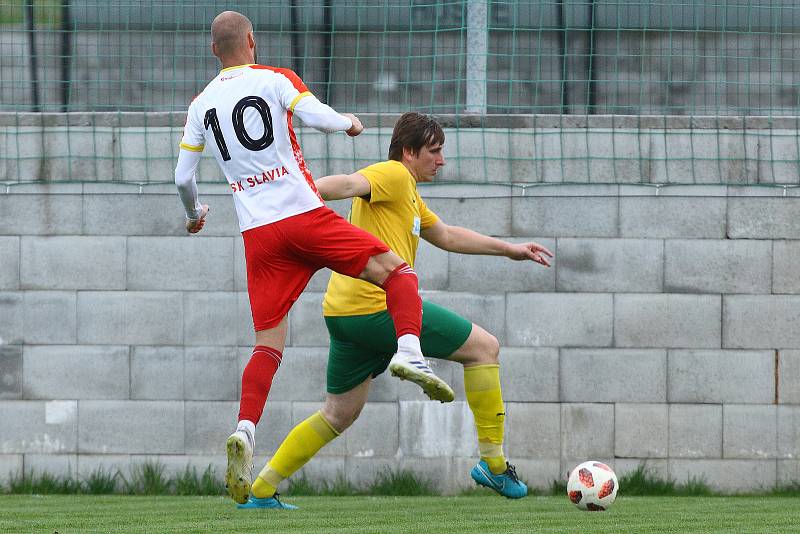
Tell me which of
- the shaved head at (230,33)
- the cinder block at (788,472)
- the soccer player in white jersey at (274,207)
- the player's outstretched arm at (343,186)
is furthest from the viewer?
the cinder block at (788,472)

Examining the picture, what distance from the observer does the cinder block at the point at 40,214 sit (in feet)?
27.7

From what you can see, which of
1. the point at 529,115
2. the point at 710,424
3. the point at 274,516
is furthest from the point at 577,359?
the point at 274,516

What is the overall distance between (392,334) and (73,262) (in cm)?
313

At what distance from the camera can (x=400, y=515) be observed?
6.30 metres

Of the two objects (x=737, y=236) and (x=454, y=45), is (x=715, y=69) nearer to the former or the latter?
(x=737, y=236)

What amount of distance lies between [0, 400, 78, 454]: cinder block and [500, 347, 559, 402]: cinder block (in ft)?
9.17

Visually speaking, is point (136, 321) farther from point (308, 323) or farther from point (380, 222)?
point (380, 222)

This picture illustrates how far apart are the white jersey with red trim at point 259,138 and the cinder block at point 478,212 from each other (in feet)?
9.25

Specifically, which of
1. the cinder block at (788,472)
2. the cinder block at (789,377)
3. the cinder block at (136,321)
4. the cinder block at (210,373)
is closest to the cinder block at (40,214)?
the cinder block at (136,321)

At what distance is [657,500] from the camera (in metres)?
7.55

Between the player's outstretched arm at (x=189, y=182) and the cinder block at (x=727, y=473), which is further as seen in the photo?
the cinder block at (x=727, y=473)

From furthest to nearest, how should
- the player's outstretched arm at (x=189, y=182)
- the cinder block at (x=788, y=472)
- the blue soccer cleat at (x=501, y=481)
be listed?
the cinder block at (x=788, y=472), the blue soccer cleat at (x=501, y=481), the player's outstretched arm at (x=189, y=182)

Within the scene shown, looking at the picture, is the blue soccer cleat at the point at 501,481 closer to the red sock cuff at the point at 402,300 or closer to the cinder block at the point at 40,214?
the red sock cuff at the point at 402,300

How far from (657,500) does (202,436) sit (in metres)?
2.89
